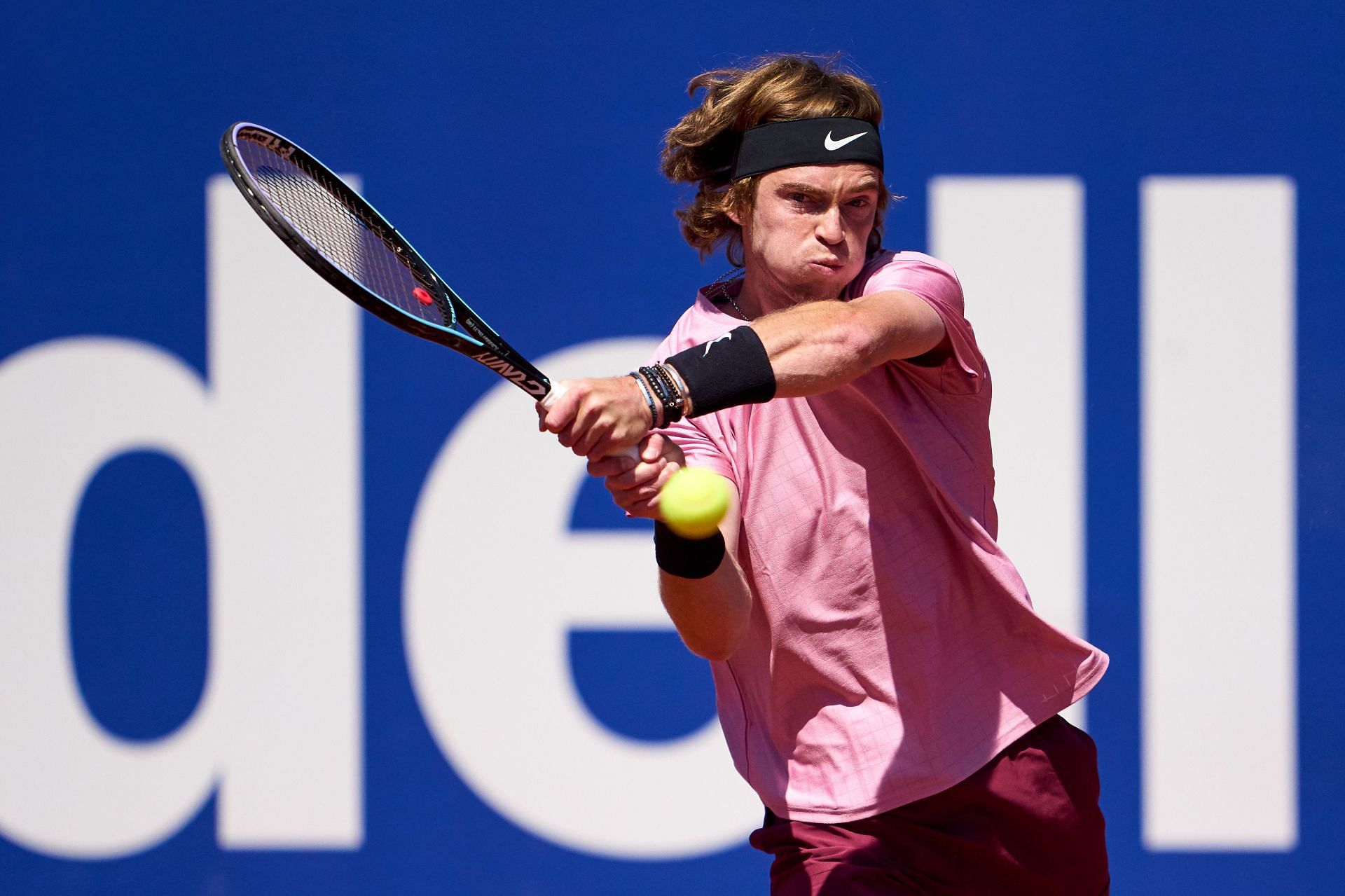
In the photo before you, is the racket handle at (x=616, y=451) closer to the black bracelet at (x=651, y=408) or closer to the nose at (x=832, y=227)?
the black bracelet at (x=651, y=408)

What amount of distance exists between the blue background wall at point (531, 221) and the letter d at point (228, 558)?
2.1 inches

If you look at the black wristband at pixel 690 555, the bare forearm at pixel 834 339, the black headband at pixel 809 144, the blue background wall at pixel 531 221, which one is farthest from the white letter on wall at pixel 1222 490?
the black wristband at pixel 690 555

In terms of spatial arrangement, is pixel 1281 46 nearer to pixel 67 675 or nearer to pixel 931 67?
pixel 931 67

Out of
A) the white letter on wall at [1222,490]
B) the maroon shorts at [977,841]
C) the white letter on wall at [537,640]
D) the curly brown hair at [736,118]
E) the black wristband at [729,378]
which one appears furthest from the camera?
the white letter on wall at [537,640]

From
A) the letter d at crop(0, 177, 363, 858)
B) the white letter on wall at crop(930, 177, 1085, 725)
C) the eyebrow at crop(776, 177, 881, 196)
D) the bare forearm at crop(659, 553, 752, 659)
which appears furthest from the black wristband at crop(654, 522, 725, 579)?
the letter d at crop(0, 177, 363, 858)

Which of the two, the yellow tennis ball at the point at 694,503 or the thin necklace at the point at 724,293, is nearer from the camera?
the yellow tennis ball at the point at 694,503

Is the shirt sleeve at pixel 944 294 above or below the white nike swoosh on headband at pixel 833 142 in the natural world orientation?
below

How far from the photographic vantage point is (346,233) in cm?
207

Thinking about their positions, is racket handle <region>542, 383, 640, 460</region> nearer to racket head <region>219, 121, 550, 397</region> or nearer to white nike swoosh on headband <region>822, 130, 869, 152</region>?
racket head <region>219, 121, 550, 397</region>

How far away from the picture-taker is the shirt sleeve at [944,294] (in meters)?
1.91

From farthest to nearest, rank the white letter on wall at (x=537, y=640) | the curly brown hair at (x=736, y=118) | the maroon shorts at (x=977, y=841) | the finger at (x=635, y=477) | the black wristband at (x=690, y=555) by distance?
the white letter on wall at (x=537, y=640) < the curly brown hair at (x=736, y=118) < the maroon shorts at (x=977, y=841) < the black wristband at (x=690, y=555) < the finger at (x=635, y=477)

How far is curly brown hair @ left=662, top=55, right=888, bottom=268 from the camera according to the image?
213cm

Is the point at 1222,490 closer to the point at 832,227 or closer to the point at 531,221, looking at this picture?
the point at 832,227

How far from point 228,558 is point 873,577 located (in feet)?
5.76
